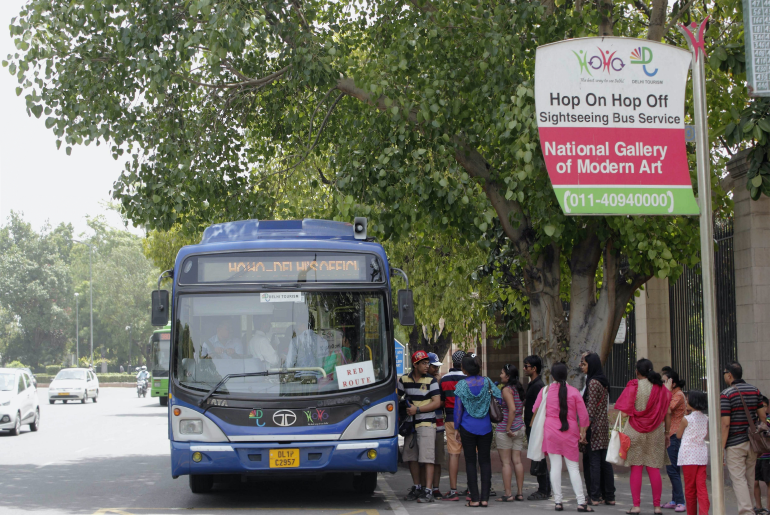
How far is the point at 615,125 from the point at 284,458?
4.82m

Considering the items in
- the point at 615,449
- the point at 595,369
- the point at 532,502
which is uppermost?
the point at 595,369

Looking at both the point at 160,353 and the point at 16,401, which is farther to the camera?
the point at 160,353

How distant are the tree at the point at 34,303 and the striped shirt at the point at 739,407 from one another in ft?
307

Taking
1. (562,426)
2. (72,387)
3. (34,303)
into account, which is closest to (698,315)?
(562,426)

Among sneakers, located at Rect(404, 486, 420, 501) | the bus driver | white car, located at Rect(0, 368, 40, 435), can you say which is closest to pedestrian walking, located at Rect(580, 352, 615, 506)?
sneakers, located at Rect(404, 486, 420, 501)

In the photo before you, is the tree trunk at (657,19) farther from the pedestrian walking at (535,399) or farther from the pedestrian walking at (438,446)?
the pedestrian walking at (438,446)

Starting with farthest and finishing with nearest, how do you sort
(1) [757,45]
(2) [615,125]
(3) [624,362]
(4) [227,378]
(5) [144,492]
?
(3) [624,362]
(5) [144,492]
(4) [227,378]
(1) [757,45]
(2) [615,125]

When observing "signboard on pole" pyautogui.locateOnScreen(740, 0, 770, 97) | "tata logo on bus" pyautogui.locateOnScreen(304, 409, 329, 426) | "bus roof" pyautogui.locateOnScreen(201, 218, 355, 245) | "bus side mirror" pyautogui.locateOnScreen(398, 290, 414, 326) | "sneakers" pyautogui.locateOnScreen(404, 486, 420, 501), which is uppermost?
"signboard on pole" pyautogui.locateOnScreen(740, 0, 770, 97)

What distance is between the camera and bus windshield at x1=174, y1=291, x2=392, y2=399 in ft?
31.9

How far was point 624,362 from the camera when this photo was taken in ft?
62.8

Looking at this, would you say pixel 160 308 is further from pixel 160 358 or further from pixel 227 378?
pixel 160 358

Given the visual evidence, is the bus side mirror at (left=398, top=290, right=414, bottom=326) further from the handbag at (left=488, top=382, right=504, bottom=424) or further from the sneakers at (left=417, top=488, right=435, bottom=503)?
the sneakers at (left=417, top=488, right=435, bottom=503)

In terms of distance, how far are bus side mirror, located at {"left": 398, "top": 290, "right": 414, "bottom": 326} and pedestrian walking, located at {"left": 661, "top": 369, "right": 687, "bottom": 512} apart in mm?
3168

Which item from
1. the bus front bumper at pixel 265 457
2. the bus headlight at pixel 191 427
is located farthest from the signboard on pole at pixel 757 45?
the bus headlight at pixel 191 427
